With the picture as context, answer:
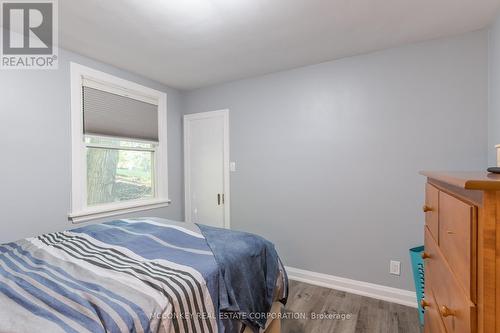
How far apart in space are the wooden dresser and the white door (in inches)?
104

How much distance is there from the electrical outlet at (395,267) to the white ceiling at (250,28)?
207 centimetres

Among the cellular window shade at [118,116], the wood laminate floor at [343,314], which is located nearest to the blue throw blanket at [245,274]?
the wood laminate floor at [343,314]

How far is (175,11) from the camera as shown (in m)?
1.77

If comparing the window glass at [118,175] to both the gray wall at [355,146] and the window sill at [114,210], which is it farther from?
the gray wall at [355,146]

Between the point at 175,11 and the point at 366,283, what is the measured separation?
2968mm

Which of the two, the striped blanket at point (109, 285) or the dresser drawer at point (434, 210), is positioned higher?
the dresser drawer at point (434, 210)

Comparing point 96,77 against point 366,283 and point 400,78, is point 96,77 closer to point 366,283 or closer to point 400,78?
point 400,78

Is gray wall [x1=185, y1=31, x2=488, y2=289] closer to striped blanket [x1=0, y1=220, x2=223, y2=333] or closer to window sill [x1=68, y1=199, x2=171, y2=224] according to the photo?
window sill [x1=68, y1=199, x2=171, y2=224]

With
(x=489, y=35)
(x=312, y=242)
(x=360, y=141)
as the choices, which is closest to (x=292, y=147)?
(x=360, y=141)

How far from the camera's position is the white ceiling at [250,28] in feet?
5.65

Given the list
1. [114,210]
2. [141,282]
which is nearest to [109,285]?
[141,282]

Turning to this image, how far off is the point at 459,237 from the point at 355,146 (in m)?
1.92

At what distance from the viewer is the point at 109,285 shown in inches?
44.1

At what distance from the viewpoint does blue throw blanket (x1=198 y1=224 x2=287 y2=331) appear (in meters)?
1.37
